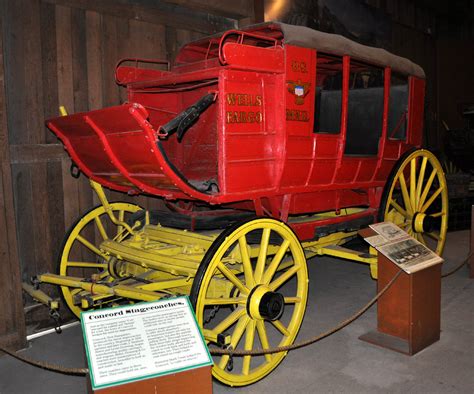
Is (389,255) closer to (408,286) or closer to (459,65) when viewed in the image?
(408,286)

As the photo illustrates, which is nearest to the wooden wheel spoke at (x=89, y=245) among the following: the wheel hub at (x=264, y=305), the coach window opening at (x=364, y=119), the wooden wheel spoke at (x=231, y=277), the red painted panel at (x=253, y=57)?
the wooden wheel spoke at (x=231, y=277)

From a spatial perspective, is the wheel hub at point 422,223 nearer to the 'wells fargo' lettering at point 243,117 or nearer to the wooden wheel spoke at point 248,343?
the 'wells fargo' lettering at point 243,117

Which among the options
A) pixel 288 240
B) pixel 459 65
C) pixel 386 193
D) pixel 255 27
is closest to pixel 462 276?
pixel 386 193

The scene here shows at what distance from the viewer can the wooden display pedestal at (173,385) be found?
189 cm

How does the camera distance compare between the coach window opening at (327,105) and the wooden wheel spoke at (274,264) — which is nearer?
the wooden wheel spoke at (274,264)

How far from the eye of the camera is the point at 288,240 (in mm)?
3141

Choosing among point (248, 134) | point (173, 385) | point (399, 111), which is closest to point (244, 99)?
point (248, 134)

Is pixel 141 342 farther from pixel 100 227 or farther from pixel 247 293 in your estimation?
pixel 100 227

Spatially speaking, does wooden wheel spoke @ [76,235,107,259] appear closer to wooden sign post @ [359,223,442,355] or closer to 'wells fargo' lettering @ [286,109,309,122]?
'wells fargo' lettering @ [286,109,309,122]

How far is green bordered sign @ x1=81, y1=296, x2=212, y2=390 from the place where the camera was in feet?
6.28

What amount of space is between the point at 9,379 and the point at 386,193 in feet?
9.97

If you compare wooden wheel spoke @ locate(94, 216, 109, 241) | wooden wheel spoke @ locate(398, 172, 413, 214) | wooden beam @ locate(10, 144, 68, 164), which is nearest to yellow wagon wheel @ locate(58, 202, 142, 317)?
wooden wheel spoke @ locate(94, 216, 109, 241)

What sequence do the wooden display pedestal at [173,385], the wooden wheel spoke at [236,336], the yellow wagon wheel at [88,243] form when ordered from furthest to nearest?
the yellow wagon wheel at [88,243] → the wooden wheel spoke at [236,336] → the wooden display pedestal at [173,385]

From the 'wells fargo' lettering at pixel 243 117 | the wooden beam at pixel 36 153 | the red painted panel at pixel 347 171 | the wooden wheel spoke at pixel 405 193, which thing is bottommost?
the wooden wheel spoke at pixel 405 193
